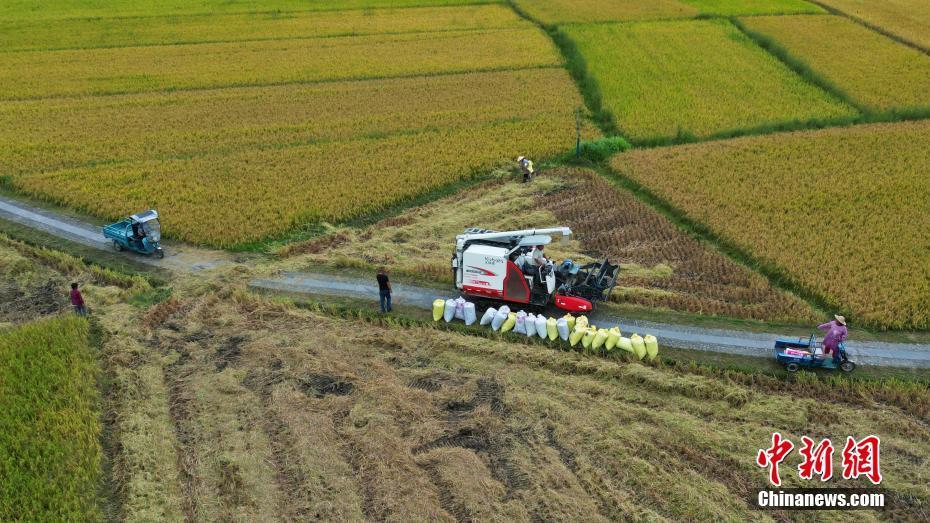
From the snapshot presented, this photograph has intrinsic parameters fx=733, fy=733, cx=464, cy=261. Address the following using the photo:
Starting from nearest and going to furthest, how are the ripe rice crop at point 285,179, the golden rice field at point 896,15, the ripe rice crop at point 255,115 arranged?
the ripe rice crop at point 285,179 < the ripe rice crop at point 255,115 < the golden rice field at point 896,15

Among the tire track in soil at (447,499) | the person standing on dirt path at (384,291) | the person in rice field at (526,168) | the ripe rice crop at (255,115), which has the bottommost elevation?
the tire track in soil at (447,499)

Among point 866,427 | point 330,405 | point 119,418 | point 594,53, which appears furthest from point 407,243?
point 594,53

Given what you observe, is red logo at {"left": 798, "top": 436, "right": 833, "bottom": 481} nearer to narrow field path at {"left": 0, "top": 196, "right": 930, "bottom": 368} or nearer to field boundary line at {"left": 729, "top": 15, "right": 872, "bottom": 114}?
narrow field path at {"left": 0, "top": 196, "right": 930, "bottom": 368}

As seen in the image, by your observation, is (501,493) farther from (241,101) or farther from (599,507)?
(241,101)

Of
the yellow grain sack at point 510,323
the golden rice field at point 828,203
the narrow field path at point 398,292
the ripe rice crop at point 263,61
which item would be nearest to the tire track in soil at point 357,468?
the yellow grain sack at point 510,323

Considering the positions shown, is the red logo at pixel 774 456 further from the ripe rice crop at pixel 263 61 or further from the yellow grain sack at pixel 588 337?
the ripe rice crop at pixel 263 61

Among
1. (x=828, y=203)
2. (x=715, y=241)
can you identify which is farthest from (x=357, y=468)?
(x=828, y=203)

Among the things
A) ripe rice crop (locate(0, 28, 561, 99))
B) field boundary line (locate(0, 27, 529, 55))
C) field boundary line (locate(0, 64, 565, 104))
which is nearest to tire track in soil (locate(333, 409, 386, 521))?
field boundary line (locate(0, 64, 565, 104))
